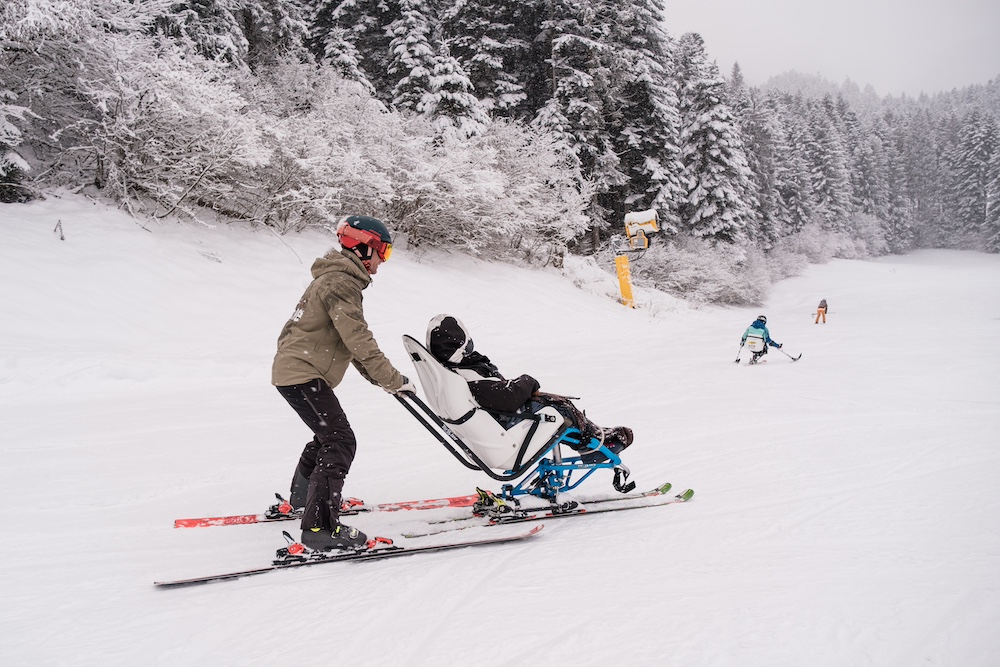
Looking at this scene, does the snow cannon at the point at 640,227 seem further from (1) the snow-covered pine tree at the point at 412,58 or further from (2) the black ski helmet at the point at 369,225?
(2) the black ski helmet at the point at 369,225

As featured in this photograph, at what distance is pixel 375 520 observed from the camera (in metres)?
4.19

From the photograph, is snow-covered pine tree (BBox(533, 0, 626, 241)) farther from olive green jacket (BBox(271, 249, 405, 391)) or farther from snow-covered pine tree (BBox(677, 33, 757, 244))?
olive green jacket (BBox(271, 249, 405, 391))

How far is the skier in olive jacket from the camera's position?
3381mm

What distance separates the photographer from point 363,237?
139 inches

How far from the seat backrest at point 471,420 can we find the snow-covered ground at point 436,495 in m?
0.58

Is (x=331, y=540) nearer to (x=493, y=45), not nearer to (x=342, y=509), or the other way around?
(x=342, y=509)

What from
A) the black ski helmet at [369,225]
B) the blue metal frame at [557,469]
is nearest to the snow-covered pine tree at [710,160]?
the blue metal frame at [557,469]

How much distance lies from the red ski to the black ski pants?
2.53 ft

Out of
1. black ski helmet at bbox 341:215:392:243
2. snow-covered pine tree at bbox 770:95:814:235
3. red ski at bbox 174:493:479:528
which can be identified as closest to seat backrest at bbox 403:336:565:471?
red ski at bbox 174:493:479:528

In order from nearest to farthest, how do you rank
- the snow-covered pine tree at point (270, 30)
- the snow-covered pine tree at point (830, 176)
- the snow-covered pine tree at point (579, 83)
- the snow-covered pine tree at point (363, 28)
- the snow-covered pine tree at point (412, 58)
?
the snow-covered pine tree at point (270, 30)
the snow-covered pine tree at point (412, 58)
the snow-covered pine tree at point (363, 28)
the snow-covered pine tree at point (579, 83)
the snow-covered pine tree at point (830, 176)

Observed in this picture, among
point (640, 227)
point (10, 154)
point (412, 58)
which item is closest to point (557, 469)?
point (10, 154)

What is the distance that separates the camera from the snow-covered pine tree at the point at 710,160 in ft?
107

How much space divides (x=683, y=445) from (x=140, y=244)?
11221mm

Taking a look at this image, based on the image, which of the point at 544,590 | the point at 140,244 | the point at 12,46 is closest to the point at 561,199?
the point at 140,244
